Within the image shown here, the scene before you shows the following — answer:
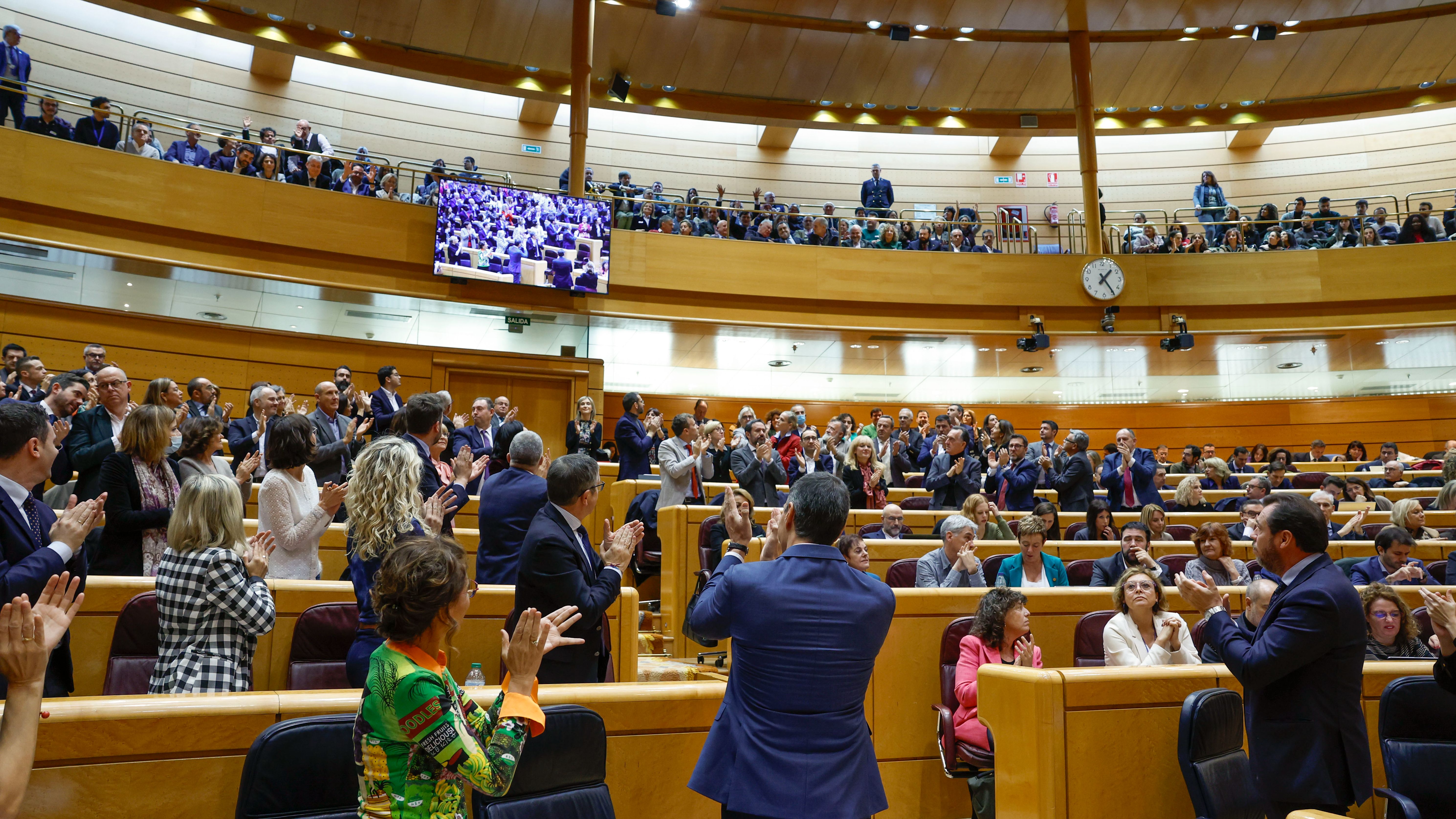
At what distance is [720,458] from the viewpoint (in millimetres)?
7949

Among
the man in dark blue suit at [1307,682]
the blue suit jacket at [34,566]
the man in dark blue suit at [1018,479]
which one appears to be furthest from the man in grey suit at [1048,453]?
the blue suit jacket at [34,566]

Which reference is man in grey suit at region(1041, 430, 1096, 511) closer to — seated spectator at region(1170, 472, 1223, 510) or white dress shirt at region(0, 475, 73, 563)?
seated spectator at region(1170, 472, 1223, 510)

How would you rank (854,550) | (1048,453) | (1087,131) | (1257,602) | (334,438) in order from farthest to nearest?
(1087,131), (1048,453), (334,438), (854,550), (1257,602)

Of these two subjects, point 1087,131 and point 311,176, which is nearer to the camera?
point 311,176

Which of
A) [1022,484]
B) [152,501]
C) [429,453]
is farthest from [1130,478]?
[152,501]

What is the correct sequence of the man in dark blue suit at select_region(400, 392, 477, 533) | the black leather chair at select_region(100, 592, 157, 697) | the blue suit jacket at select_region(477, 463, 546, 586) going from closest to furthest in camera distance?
the black leather chair at select_region(100, 592, 157, 697) → the blue suit jacket at select_region(477, 463, 546, 586) → the man in dark blue suit at select_region(400, 392, 477, 533)

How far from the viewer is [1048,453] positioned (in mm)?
8633

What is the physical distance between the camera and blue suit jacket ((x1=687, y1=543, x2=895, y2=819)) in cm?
201

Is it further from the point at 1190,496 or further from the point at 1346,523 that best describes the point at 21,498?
the point at 1346,523

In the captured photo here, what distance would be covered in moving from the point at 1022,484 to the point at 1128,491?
1.30 meters

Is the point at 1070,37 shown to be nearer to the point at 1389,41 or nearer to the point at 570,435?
the point at 1389,41

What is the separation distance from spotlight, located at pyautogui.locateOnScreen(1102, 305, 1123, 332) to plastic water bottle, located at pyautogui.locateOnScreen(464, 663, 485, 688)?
11.3 meters

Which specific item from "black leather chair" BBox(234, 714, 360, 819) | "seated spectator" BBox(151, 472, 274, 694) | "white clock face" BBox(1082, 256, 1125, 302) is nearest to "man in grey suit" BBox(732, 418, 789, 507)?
"seated spectator" BBox(151, 472, 274, 694)

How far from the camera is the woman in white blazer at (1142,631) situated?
3.47 meters
